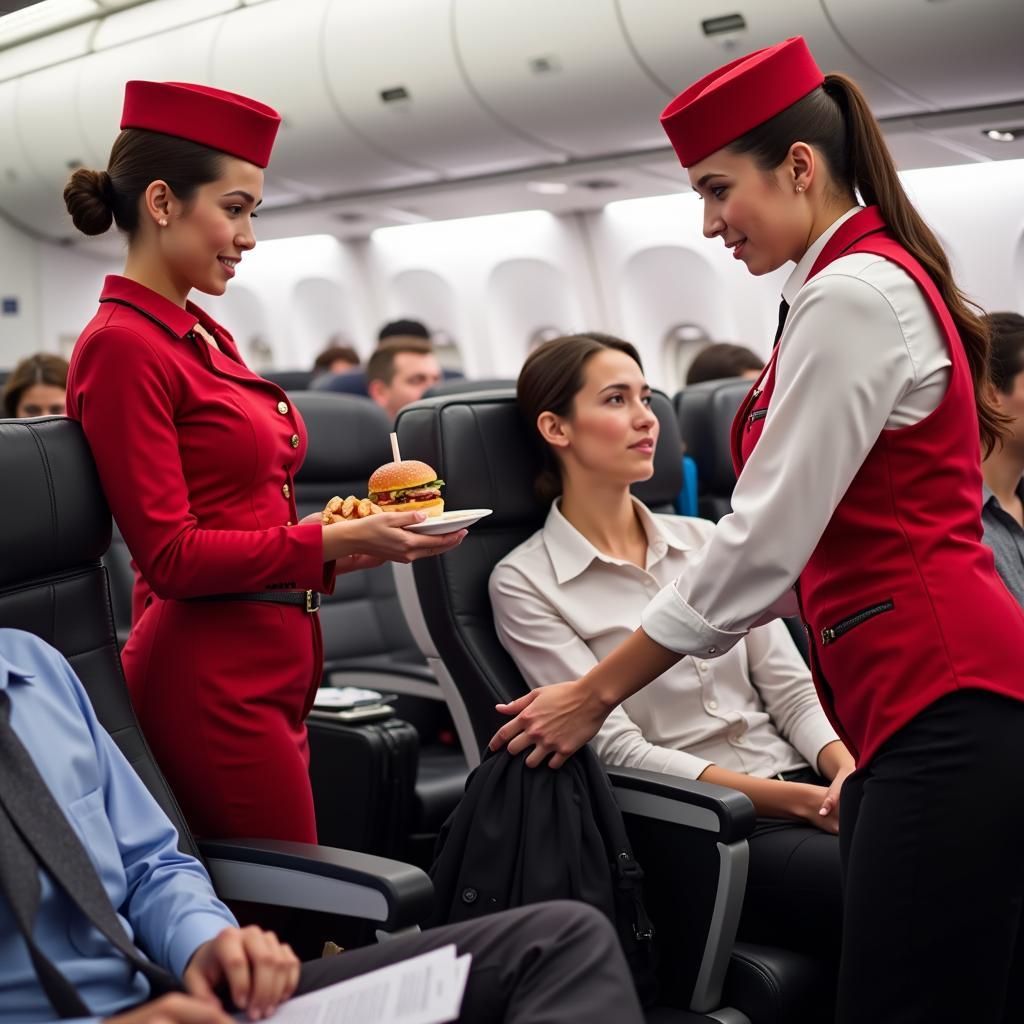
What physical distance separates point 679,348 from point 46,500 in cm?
759

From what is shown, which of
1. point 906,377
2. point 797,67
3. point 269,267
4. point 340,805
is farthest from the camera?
point 269,267

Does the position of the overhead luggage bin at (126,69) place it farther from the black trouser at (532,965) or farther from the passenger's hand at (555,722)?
the black trouser at (532,965)

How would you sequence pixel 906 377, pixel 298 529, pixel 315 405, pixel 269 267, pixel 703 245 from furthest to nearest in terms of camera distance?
pixel 269 267 → pixel 703 245 → pixel 315 405 → pixel 298 529 → pixel 906 377

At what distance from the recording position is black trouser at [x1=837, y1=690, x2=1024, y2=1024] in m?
1.69

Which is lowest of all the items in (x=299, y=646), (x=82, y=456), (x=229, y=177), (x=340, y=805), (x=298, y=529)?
(x=340, y=805)

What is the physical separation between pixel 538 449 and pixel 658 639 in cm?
112

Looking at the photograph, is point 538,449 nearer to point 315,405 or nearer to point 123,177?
point 123,177

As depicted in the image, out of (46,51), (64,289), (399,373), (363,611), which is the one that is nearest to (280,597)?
(363,611)

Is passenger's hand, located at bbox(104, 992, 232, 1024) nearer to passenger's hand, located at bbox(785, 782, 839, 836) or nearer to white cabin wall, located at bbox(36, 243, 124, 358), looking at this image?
passenger's hand, located at bbox(785, 782, 839, 836)

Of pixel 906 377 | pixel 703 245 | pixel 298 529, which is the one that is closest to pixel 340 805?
pixel 298 529

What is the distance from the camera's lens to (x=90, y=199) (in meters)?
2.17

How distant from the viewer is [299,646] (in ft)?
7.37

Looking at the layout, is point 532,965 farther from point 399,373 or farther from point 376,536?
point 399,373

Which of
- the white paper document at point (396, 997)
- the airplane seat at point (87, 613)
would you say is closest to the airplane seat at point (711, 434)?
the airplane seat at point (87, 613)
